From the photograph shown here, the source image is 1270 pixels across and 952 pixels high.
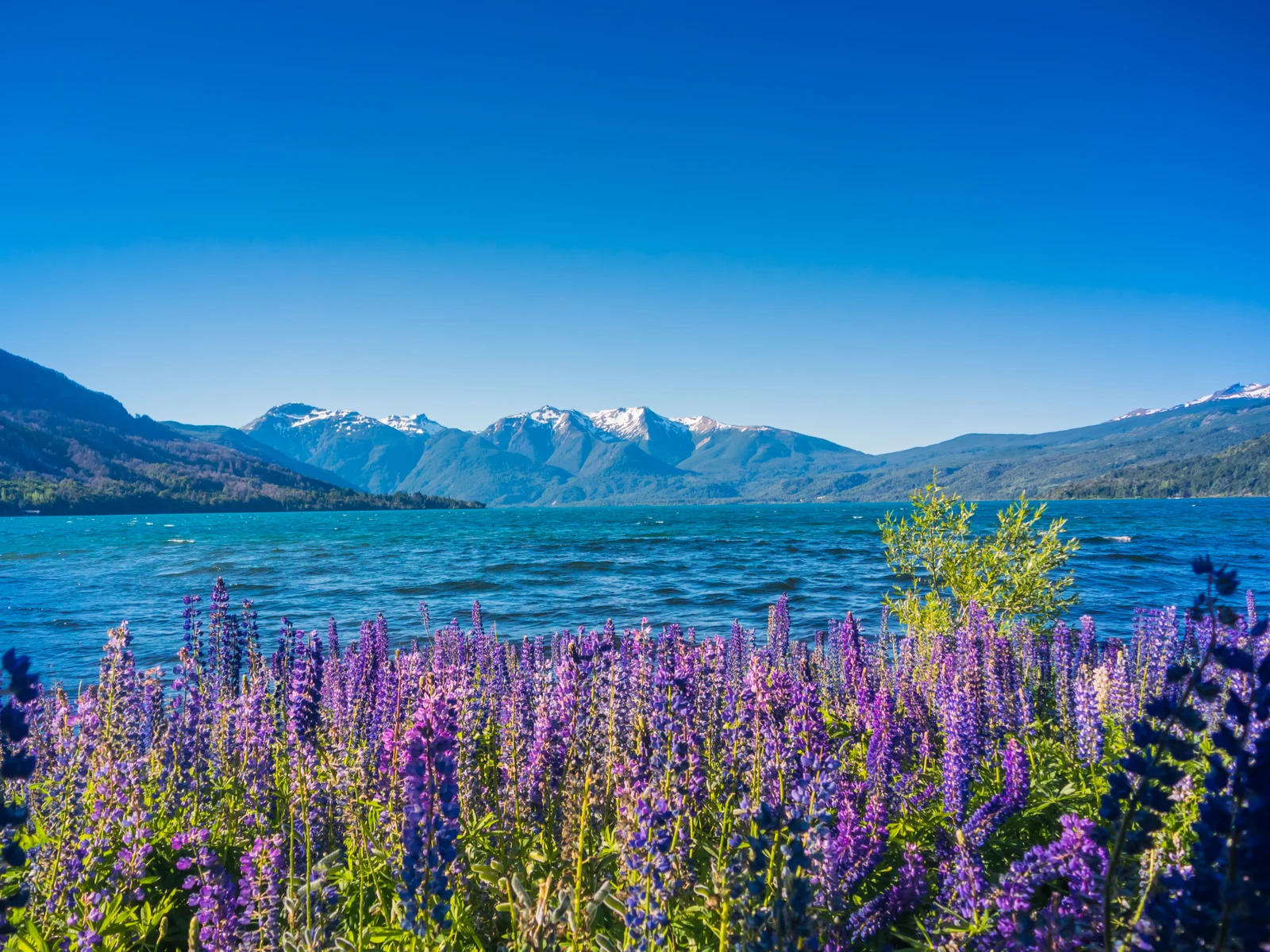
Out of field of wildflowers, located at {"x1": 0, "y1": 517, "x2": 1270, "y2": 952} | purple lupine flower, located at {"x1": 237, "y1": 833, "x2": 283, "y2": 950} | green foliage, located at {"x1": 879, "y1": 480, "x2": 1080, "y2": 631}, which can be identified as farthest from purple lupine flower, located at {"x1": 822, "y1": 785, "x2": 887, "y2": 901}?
green foliage, located at {"x1": 879, "y1": 480, "x2": 1080, "y2": 631}

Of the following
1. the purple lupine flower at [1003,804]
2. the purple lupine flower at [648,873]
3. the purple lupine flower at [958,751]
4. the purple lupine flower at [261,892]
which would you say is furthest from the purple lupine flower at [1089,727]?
the purple lupine flower at [261,892]

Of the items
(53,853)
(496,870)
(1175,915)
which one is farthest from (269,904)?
(1175,915)

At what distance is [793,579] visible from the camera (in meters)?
42.1

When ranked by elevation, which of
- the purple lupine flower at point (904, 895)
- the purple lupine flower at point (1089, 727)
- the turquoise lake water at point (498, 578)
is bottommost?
the turquoise lake water at point (498, 578)

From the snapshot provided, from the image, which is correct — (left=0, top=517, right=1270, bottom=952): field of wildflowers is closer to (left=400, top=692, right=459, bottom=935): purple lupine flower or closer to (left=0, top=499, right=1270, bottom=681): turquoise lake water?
(left=400, top=692, right=459, bottom=935): purple lupine flower

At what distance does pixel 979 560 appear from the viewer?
610 inches

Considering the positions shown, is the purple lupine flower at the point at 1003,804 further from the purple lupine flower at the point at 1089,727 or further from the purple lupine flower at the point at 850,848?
the purple lupine flower at the point at 1089,727

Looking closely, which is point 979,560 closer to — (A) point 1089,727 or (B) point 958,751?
(A) point 1089,727

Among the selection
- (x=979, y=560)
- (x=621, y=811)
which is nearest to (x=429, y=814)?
(x=621, y=811)

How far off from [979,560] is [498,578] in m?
34.0

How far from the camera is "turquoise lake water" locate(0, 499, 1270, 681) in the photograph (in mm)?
27438

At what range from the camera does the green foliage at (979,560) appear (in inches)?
590

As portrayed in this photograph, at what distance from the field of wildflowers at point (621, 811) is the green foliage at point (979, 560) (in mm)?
7652

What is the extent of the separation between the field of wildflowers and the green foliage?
7652mm
